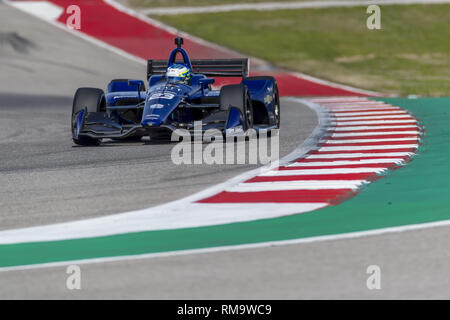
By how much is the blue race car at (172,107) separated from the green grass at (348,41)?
10.7m

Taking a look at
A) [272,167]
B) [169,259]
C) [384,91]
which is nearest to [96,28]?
[384,91]

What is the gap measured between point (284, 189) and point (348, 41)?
78.7ft

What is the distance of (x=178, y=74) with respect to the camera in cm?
1251

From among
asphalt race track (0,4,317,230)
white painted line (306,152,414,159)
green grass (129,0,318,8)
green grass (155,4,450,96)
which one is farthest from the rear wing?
green grass (129,0,318,8)

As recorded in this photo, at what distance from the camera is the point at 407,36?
32000 millimetres

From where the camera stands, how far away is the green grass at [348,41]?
86.7ft

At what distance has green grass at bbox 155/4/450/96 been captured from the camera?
26.4 m

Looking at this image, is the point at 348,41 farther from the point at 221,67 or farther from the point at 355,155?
the point at 355,155

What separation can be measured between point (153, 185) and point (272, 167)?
1.52 meters
